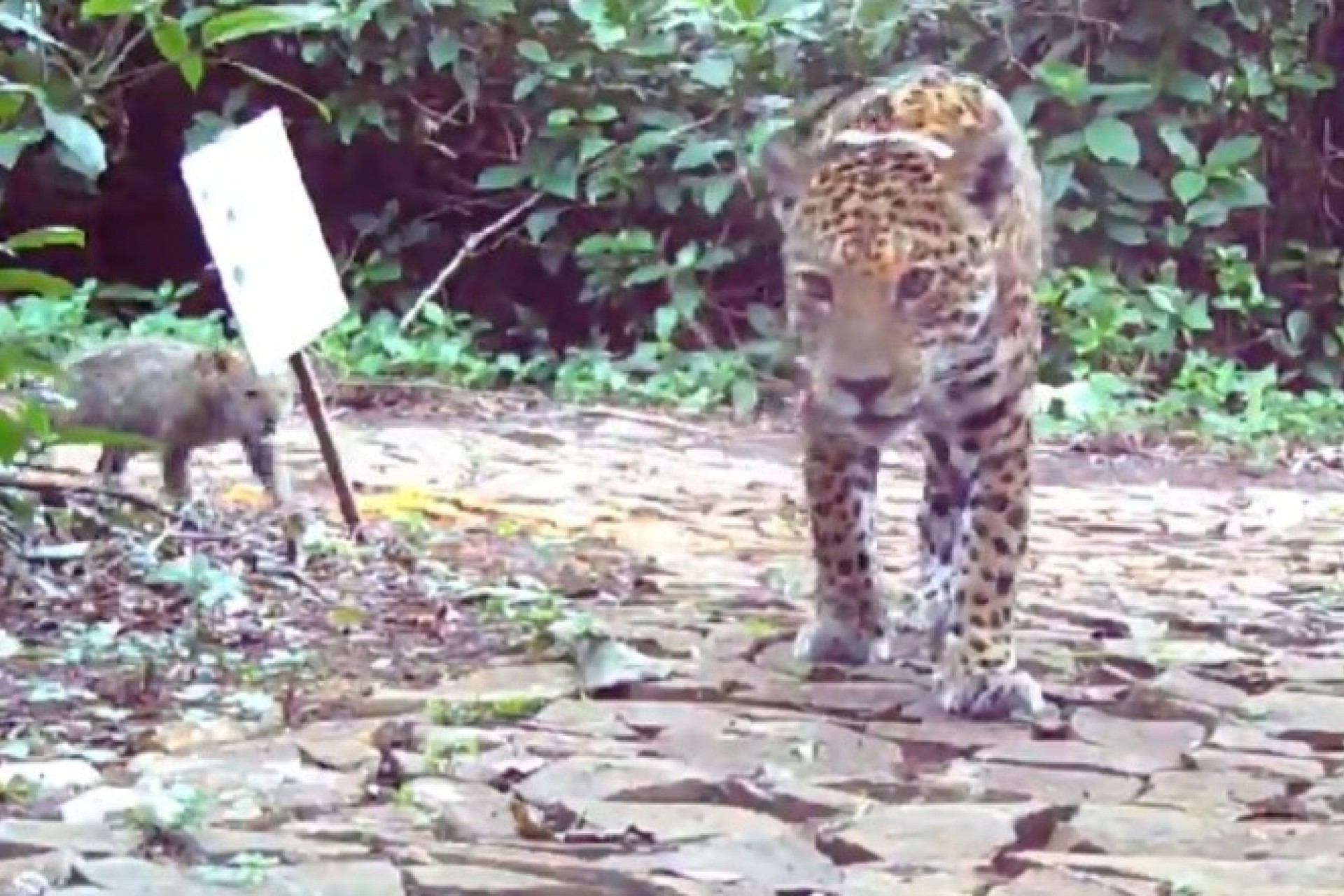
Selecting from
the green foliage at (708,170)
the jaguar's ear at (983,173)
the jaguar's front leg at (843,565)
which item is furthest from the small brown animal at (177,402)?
the green foliage at (708,170)

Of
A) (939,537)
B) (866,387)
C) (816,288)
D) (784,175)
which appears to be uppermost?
(784,175)

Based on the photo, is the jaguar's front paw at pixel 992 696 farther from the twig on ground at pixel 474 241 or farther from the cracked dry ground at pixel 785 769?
the twig on ground at pixel 474 241

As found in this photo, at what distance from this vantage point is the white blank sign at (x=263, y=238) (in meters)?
5.65

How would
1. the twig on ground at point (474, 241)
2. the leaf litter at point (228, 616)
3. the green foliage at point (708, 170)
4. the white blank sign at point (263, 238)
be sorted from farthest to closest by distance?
the twig on ground at point (474, 241)
the green foliage at point (708, 170)
the white blank sign at point (263, 238)
the leaf litter at point (228, 616)

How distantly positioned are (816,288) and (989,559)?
667 millimetres

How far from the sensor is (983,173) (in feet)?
16.7

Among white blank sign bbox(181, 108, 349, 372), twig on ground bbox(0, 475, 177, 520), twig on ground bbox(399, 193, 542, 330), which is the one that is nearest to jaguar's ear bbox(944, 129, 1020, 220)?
white blank sign bbox(181, 108, 349, 372)

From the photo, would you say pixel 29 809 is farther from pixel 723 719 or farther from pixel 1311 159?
pixel 1311 159

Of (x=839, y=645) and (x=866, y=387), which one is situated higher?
(x=866, y=387)

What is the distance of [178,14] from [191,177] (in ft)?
22.3

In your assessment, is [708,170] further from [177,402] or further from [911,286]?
[911,286]

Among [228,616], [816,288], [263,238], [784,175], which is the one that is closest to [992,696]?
[816,288]

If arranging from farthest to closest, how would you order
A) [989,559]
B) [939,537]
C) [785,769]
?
A: [939,537]
[989,559]
[785,769]

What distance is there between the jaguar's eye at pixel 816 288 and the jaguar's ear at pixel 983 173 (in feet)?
1.09
